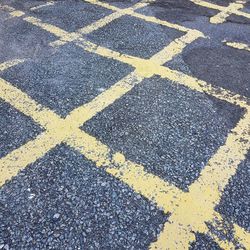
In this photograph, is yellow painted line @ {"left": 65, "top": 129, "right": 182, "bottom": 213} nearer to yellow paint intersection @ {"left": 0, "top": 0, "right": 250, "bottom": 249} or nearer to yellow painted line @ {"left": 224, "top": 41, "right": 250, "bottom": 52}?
yellow paint intersection @ {"left": 0, "top": 0, "right": 250, "bottom": 249}

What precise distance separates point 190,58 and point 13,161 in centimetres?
292

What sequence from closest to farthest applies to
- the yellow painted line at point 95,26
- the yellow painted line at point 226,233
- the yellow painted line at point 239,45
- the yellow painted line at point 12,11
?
the yellow painted line at point 226,233, the yellow painted line at point 95,26, the yellow painted line at point 239,45, the yellow painted line at point 12,11

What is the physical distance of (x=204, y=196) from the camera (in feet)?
9.87

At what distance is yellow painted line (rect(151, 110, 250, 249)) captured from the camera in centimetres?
269

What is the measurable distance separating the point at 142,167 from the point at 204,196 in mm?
625

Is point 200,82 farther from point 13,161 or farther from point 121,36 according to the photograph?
point 13,161

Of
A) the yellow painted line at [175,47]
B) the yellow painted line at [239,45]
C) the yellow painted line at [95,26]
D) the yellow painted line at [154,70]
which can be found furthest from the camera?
the yellow painted line at [239,45]

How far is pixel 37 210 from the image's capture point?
282 cm

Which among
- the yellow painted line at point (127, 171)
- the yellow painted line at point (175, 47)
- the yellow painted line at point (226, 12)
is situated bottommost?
the yellow painted line at point (127, 171)

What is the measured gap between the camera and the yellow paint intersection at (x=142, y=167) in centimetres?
279

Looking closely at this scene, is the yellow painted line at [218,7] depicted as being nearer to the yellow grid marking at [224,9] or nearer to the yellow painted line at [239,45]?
the yellow grid marking at [224,9]

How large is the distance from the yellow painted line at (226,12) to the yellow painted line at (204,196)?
9.79ft

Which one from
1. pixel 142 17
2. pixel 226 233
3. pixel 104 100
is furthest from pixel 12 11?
pixel 226 233

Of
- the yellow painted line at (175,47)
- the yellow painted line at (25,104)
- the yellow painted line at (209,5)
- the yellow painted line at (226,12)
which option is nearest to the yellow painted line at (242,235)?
the yellow painted line at (25,104)
